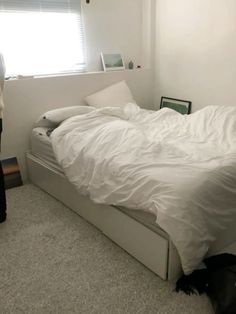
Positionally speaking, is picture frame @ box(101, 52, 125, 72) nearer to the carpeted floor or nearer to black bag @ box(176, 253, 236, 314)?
the carpeted floor

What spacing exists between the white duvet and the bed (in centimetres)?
9

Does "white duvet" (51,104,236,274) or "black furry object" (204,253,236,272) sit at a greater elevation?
"white duvet" (51,104,236,274)

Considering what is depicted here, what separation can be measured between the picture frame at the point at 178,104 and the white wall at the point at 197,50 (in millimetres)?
66

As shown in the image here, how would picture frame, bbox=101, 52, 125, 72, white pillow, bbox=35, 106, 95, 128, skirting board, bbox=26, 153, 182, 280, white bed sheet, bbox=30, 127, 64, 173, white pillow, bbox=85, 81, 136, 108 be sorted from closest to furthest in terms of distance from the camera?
skirting board, bbox=26, 153, 182, 280, white bed sheet, bbox=30, 127, 64, 173, white pillow, bbox=35, 106, 95, 128, white pillow, bbox=85, 81, 136, 108, picture frame, bbox=101, 52, 125, 72

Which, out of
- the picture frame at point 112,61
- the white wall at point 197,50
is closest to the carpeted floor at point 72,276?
the picture frame at point 112,61

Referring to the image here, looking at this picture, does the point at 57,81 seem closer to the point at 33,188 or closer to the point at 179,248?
the point at 33,188

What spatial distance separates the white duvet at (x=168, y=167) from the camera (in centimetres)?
152

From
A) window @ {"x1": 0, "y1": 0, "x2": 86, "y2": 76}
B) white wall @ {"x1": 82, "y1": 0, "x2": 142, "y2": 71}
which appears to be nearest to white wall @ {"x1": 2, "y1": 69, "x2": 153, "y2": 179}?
window @ {"x1": 0, "y1": 0, "x2": 86, "y2": 76}

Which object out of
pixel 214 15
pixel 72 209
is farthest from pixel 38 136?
pixel 214 15

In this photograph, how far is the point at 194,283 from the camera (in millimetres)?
1604

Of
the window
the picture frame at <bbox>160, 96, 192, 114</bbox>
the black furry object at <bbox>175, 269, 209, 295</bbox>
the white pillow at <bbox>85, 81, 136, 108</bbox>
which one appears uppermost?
the window

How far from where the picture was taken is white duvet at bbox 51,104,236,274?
4.98 feet

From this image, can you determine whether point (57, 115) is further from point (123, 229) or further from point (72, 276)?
point (72, 276)

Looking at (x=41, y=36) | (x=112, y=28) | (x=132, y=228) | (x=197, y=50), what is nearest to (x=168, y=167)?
(x=132, y=228)
